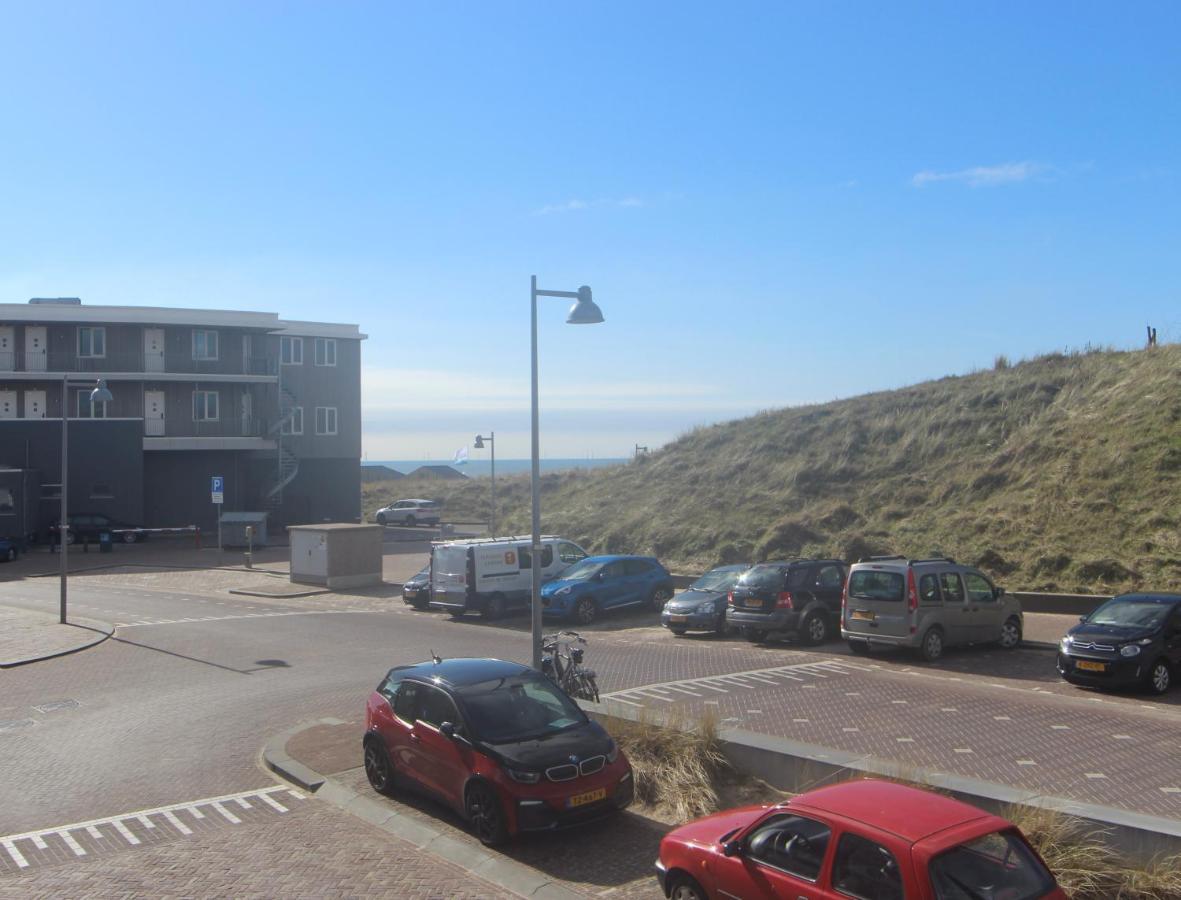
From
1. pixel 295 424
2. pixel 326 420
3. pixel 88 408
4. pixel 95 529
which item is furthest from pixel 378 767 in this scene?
pixel 326 420

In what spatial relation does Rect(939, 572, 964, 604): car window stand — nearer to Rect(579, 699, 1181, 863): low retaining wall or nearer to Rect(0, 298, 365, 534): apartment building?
Rect(579, 699, 1181, 863): low retaining wall

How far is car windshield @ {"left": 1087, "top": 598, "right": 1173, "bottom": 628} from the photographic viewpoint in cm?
1502

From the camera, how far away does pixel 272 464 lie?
2317 inches

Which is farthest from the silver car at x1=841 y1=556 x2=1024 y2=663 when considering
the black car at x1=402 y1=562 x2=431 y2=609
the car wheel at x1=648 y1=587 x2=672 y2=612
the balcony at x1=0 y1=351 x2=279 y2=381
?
the balcony at x1=0 y1=351 x2=279 y2=381

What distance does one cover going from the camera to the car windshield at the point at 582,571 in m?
24.7

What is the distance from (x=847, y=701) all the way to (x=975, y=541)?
51.5 ft

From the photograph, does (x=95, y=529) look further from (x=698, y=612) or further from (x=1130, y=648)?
(x=1130, y=648)

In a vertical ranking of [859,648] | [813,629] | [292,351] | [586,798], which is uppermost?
[292,351]

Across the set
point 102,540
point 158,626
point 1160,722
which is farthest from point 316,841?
point 102,540

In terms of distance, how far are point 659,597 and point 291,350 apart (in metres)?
39.9

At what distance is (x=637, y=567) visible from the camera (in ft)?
84.1

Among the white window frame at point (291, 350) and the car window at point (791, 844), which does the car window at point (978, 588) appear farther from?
the white window frame at point (291, 350)

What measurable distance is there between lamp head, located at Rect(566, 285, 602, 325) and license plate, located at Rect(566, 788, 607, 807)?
6.83 m

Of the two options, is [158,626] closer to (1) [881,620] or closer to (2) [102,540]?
(1) [881,620]
